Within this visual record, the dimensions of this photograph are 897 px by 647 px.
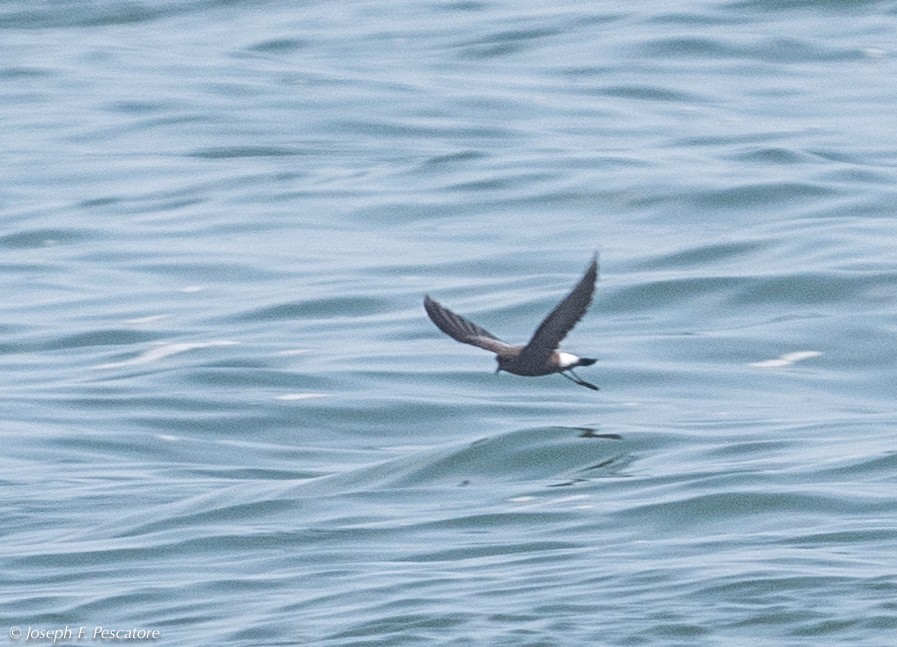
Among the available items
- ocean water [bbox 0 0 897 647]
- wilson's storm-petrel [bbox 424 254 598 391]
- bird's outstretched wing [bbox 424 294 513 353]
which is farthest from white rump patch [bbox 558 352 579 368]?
ocean water [bbox 0 0 897 647]

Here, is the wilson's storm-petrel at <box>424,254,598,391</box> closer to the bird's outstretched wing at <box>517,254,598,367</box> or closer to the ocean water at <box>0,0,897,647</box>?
the bird's outstretched wing at <box>517,254,598,367</box>

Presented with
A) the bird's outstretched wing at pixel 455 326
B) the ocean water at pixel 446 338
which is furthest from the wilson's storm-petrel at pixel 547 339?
the ocean water at pixel 446 338

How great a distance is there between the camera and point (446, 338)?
44.5ft

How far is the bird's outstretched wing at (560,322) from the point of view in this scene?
8.40 metres

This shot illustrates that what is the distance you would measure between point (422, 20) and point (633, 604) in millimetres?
19564

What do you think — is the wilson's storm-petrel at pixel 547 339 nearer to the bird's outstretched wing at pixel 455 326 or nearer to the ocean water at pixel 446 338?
the bird's outstretched wing at pixel 455 326

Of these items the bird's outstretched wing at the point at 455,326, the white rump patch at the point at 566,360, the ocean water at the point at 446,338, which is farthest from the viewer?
the bird's outstretched wing at the point at 455,326

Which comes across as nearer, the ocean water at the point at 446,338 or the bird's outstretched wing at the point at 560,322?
the ocean water at the point at 446,338

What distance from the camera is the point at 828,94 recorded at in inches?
843

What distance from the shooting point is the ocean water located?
802 centimetres

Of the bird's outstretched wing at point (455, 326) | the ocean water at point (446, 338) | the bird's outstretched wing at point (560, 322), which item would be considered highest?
the bird's outstretched wing at point (560, 322)

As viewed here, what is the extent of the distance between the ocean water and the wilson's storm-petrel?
2.10ft

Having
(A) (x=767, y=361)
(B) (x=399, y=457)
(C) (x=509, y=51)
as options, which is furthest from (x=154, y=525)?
(C) (x=509, y=51)

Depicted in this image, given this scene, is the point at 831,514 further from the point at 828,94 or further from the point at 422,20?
the point at 422,20
